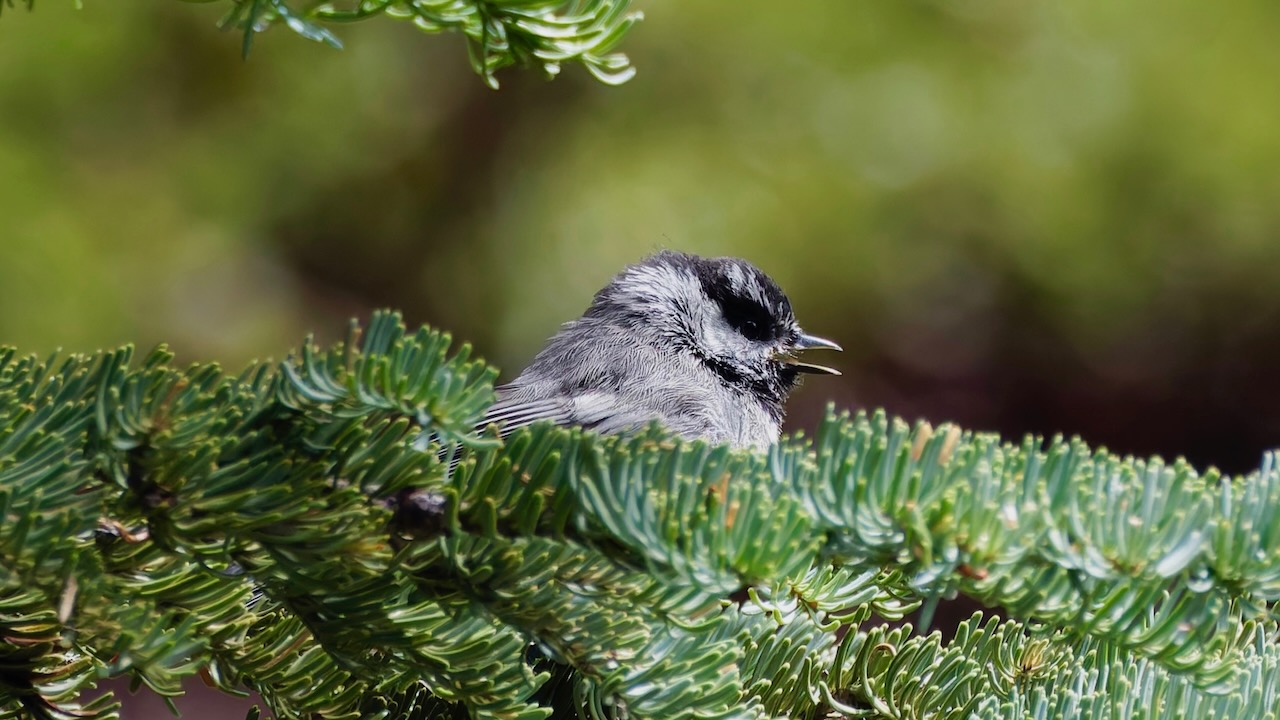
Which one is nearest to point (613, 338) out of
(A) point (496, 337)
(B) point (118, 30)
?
(A) point (496, 337)

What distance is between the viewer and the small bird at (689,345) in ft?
7.33

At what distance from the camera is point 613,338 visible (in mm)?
2363

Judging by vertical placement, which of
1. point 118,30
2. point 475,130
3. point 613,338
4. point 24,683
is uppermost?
point 475,130

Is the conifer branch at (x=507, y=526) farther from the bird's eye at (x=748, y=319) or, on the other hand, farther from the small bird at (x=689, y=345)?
the bird's eye at (x=748, y=319)

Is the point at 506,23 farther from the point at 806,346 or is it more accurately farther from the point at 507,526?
the point at 806,346

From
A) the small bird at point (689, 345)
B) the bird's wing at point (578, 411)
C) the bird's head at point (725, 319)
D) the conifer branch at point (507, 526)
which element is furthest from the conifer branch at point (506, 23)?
the bird's head at point (725, 319)

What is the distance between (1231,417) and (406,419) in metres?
3.80

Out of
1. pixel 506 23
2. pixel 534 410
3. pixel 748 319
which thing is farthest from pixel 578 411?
pixel 506 23

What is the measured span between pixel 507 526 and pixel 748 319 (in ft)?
5.52

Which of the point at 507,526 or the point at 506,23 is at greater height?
the point at 506,23

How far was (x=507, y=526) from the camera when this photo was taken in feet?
2.69

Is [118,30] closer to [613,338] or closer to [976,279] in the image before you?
[613,338]

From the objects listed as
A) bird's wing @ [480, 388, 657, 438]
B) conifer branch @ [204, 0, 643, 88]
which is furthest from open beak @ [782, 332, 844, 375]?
conifer branch @ [204, 0, 643, 88]

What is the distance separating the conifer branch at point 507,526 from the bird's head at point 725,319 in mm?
1541
